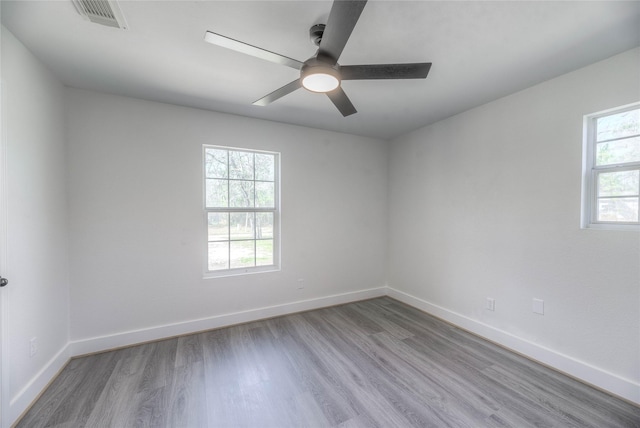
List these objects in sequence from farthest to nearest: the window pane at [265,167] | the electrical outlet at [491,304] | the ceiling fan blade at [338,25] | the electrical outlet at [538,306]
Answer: the window pane at [265,167]
the electrical outlet at [491,304]
the electrical outlet at [538,306]
the ceiling fan blade at [338,25]

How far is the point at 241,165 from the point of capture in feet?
10.3

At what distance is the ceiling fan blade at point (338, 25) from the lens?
1.05 m

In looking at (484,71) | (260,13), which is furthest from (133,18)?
(484,71)

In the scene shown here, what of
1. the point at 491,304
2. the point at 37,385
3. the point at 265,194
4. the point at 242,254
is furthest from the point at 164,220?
the point at 491,304

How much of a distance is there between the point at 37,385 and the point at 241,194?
2271 millimetres

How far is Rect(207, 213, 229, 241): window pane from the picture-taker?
116 inches

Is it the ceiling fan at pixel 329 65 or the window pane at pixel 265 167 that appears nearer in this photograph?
the ceiling fan at pixel 329 65

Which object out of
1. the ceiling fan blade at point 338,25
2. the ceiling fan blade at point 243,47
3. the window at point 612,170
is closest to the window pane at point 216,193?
the ceiling fan blade at point 243,47

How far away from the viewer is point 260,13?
57.7 inches

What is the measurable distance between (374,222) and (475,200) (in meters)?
1.51

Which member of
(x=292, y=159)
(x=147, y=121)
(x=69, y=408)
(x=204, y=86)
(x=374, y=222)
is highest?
(x=204, y=86)

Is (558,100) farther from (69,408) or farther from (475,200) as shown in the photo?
(69,408)

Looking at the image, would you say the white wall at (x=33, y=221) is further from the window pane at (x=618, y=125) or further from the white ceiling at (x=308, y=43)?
the window pane at (x=618, y=125)

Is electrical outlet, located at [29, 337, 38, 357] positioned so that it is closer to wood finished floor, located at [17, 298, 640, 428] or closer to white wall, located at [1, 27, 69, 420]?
white wall, located at [1, 27, 69, 420]
